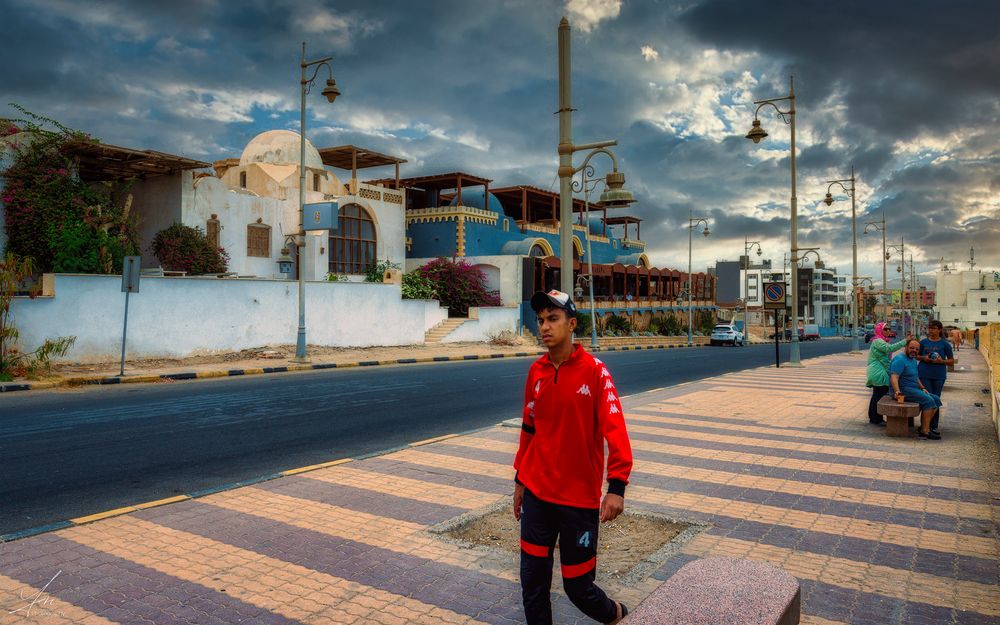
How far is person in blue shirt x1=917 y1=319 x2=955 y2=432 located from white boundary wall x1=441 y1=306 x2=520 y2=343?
23.3 metres

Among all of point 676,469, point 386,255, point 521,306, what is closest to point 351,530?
point 676,469

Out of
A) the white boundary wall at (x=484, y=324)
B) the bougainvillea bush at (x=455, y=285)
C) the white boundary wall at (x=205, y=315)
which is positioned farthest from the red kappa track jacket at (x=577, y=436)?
the bougainvillea bush at (x=455, y=285)

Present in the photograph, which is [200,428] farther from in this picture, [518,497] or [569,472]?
[569,472]

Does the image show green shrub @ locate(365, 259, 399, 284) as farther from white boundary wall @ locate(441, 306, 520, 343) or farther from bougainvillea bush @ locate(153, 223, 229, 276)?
bougainvillea bush @ locate(153, 223, 229, 276)

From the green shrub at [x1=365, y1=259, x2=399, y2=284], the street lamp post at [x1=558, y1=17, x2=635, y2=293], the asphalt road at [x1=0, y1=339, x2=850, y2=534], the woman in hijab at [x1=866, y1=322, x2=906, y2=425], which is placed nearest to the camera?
the asphalt road at [x1=0, y1=339, x2=850, y2=534]

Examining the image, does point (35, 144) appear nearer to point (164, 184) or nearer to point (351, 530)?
point (164, 184)

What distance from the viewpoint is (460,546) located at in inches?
213

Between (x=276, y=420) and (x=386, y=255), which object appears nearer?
(x=276, y=420)

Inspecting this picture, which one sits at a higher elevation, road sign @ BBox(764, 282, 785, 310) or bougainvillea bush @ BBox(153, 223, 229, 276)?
bougainvillea bush @ BBox(153, 223, 229, 276)

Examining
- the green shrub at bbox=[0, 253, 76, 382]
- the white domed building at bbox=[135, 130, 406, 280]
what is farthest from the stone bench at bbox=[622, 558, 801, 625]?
the white domed building at bbox=[135, 130, 406, 280]

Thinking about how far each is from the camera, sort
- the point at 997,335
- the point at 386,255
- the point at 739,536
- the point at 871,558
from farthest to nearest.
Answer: the point at 386,255
the point at 997,335
the point at 739,536
the point at 871,558

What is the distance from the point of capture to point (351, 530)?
576 cm

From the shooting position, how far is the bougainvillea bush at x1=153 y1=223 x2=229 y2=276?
26250mm

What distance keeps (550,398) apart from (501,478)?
13.6 ft
